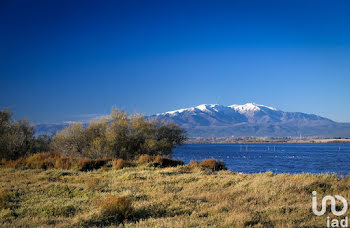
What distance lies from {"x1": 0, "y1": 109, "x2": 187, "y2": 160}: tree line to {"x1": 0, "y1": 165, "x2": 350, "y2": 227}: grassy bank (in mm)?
16296

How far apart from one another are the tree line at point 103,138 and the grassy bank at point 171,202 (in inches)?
642

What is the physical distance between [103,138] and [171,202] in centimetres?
2360

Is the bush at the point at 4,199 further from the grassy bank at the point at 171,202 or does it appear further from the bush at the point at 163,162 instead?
the bush at the point at 163,162

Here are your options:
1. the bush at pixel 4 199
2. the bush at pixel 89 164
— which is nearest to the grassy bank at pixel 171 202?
the bush at pixel 4 199

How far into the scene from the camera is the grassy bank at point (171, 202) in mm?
8828

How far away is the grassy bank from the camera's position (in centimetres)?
883

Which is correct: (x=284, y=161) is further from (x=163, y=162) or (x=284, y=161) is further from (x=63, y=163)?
(x=63, y=163)

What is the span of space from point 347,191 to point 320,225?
5.45 m

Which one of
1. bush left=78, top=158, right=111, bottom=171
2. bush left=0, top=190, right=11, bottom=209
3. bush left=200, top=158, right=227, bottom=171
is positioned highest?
bush left=0, top=190, right=11, bottom=209

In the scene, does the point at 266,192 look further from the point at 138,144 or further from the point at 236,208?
the point at 138,144

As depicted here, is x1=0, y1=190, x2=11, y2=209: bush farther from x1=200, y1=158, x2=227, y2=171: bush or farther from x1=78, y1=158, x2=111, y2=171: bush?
x1=200, y1=158, x2=227, y2=171: bush

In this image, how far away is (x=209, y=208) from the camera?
10266 mm

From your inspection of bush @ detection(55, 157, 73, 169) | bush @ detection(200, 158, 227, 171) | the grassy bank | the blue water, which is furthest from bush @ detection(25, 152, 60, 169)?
the blue water

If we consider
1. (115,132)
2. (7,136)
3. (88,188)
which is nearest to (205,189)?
(88,188)
